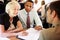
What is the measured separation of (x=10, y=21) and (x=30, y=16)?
243 mm

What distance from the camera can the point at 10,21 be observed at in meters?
1.68

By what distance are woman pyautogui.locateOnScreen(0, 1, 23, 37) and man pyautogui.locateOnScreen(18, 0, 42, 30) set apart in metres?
0.06

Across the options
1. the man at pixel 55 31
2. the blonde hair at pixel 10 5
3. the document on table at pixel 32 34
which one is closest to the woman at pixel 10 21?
the blonde hair at pixel 10 5

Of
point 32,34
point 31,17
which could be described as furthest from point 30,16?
point 32,34

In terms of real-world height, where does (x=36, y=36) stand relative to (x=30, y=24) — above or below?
below

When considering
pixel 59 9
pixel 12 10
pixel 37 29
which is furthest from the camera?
pixel 37 29

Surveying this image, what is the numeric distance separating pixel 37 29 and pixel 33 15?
0.16 m

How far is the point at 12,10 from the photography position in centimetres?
167

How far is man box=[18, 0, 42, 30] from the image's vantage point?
174cm

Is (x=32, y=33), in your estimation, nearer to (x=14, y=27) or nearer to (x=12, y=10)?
(x=14, y=27)

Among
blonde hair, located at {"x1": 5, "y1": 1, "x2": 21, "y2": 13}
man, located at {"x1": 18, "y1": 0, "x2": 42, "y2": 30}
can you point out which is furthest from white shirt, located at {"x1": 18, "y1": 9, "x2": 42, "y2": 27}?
blonde hair, located at {"x1": 5, "y1": 1, "x2": 21, "y2": 13}

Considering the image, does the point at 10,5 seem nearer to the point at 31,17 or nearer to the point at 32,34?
the point at 31,17

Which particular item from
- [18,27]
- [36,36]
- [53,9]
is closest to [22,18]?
[18,27]

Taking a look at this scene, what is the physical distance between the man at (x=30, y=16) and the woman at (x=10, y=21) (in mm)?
62
